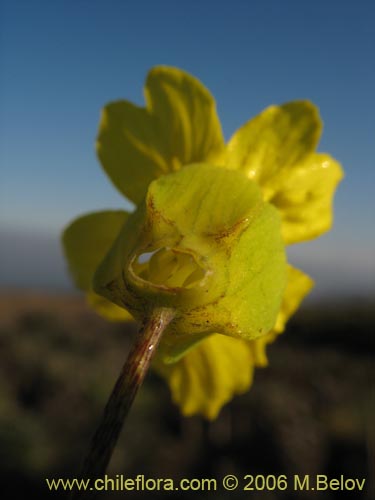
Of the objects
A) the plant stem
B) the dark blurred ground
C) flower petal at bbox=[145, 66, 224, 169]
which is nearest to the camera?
the plant stem

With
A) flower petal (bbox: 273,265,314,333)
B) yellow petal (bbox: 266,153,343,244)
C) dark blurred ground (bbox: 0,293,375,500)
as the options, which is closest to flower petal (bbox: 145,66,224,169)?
yellow petal (bbox: 266,153,343,244)

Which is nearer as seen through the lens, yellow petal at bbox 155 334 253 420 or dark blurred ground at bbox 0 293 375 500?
yellow petal at bbox 155 334 253 420

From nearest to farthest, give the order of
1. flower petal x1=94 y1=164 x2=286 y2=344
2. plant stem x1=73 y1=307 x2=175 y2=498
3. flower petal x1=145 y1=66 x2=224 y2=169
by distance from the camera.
→ plant stem x1=73 y1=307 x2=175 y2=498, flower petal x1=94 y1=164 x2=286 y2=344, flower petal x1=145 y1=66 x2=224 y2=169

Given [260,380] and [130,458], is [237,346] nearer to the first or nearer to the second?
[130,458]

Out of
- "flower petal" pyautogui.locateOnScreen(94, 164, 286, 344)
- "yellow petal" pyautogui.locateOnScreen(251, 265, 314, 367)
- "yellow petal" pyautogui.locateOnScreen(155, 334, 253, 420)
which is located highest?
"flower petal" pyautogui.locateOnScreen(94, 164, 286, 344)

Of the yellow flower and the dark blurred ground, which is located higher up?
the yellow flower

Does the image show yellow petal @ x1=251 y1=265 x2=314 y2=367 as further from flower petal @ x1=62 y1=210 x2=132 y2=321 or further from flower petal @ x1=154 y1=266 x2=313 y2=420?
flower petal @ x1=62 y1=210 x2=132 y2=321

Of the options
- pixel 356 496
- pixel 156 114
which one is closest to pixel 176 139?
pixel 156 114

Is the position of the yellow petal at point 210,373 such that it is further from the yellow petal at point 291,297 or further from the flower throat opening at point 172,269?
the flower throat opening at point 172,269
